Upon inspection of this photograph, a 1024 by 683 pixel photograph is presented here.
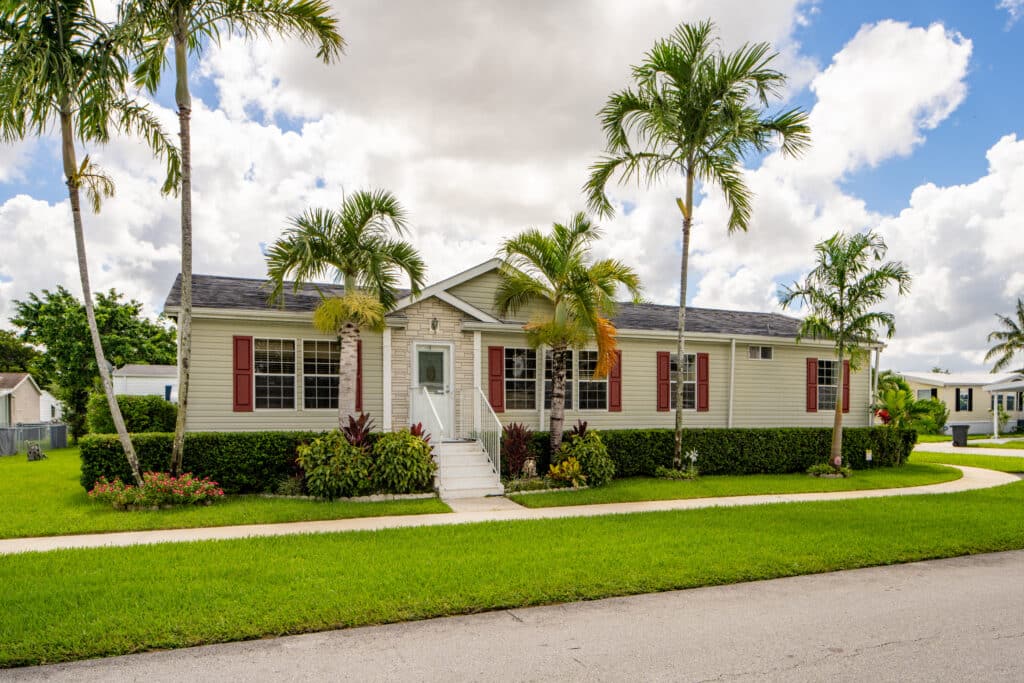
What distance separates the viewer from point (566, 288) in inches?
517

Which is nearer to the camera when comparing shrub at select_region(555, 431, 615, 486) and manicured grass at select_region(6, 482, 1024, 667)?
manicured grass at select_region(6, 482, 1024, 667)

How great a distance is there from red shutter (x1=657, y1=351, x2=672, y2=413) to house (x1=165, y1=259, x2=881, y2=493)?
3 centimetres

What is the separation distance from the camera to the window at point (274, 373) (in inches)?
512

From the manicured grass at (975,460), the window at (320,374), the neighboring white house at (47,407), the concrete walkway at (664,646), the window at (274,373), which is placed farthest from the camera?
the neighboring white house at (47,407)

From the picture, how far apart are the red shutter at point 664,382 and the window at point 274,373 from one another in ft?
28.6

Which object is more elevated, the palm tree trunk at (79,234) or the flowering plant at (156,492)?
the palm tree trunk at (79,234)

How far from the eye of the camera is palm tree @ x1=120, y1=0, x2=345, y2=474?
412 inches

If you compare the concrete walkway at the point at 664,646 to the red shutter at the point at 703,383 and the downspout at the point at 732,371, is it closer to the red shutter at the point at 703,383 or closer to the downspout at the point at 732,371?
the red shutter at the point at 703,383

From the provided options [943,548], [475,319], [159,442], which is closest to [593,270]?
[475,319]

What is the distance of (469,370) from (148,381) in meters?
26.1

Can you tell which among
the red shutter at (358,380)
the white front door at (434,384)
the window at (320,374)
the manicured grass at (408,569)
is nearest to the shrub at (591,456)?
the white front door at (434,384)

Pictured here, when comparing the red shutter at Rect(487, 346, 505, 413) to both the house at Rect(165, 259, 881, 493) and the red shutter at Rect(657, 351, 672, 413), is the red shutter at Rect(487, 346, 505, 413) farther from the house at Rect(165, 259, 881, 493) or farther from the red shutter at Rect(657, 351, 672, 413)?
the red shutter at Rect(657, 351, 672, 413)

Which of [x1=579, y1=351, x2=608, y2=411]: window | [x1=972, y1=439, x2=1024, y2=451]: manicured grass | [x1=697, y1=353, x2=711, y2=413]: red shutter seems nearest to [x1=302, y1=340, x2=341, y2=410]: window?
[x1=579, y1=351, x2=608, y2=411]: window

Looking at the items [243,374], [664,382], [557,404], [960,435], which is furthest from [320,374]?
[960,435]
